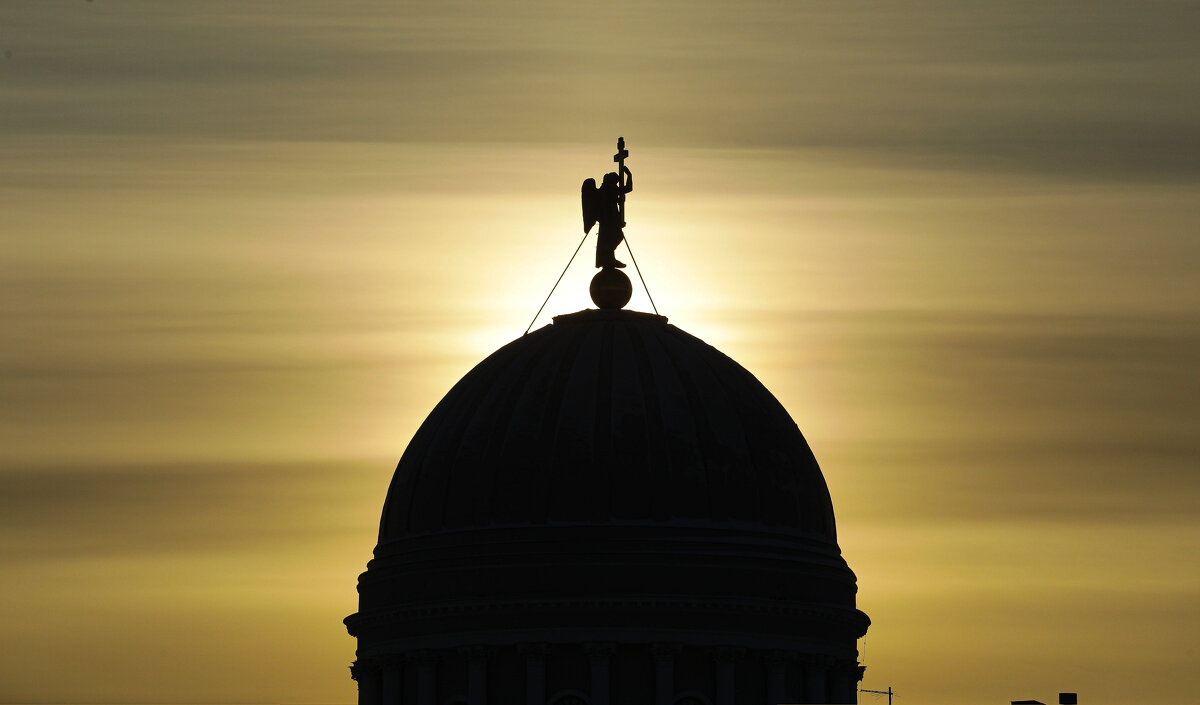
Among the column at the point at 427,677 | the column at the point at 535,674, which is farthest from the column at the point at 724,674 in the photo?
the column at the point at 427,677

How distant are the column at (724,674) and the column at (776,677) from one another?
1.15m

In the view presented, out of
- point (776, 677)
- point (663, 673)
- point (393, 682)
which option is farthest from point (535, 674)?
point (776, 677)

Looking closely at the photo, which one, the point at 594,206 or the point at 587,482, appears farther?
the point at 594,206

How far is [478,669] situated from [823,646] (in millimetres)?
9434

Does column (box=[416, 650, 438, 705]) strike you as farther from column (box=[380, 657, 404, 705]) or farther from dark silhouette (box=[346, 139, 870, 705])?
column (box=[380, 657, 404, 705])

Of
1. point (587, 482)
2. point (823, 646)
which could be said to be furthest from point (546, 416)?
point (823, 646)

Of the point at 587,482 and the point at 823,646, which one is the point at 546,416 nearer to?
the point at 587,482

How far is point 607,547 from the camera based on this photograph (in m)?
103

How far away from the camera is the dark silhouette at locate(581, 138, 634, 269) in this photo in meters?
111

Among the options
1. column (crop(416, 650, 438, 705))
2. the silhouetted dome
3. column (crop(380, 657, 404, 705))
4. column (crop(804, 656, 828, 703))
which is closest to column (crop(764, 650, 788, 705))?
column (crop(804, 656, 828, 703))

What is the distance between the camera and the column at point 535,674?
102m

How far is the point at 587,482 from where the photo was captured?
10400 centimetres

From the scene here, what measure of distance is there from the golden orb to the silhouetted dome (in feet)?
3.97

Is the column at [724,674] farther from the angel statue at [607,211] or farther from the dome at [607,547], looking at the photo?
the angel statue at [607,211]
